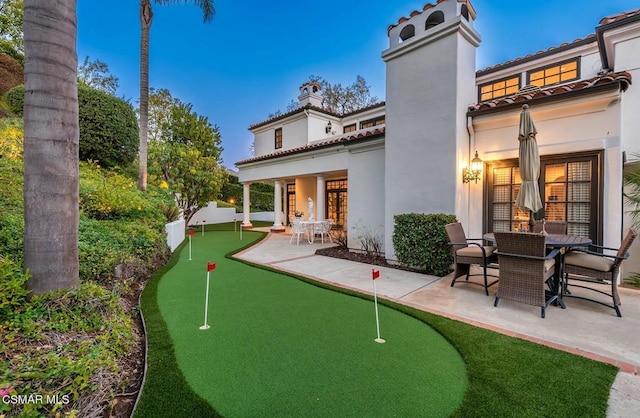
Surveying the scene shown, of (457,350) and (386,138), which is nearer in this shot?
(457,350)

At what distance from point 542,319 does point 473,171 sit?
3.86 m

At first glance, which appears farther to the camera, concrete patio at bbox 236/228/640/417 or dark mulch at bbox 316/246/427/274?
dark mulch at bbox 316/246/427/274

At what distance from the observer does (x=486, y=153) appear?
6953 mm

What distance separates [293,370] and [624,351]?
372cm

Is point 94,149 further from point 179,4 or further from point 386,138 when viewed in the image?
point 386,138

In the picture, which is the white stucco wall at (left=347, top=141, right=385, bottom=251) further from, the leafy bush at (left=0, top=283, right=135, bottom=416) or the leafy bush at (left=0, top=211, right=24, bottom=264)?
the leafy bush at (left=0, top=211, right=24, bottom=264)

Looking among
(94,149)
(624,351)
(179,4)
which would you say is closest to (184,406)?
(624,351)

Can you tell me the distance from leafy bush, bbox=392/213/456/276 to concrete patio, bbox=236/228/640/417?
12.4 inches

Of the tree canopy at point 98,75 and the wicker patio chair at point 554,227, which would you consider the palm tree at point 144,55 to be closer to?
the wicker patio chair at point 554,227

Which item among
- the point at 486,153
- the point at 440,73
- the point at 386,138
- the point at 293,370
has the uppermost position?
the point at 440,73

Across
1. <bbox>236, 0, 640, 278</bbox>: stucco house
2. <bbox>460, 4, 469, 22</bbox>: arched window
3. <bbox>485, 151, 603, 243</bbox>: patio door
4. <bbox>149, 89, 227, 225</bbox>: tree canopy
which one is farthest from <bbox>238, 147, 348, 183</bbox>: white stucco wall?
<bbox>485, 151, 603, 243</bbox>: patio door

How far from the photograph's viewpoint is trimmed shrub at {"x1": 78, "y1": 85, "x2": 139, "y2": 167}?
10422 millimetres

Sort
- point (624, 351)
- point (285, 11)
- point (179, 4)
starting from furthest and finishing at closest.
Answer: point (285, 11)
point (179, 4)
point (624, 351)

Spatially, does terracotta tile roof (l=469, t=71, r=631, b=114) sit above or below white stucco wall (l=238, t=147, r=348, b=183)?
above
